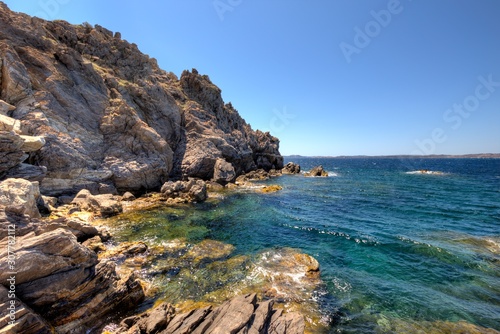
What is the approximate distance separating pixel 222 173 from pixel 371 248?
121 feet

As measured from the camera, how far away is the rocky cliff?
1203 inches

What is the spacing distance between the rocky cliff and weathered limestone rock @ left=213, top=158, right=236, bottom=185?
1.06ft

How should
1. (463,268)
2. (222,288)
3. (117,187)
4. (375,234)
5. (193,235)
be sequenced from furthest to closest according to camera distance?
(117,187)
(375,234)
(193,235)
(463,268)
(222,288)

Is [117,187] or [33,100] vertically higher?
[33,100]

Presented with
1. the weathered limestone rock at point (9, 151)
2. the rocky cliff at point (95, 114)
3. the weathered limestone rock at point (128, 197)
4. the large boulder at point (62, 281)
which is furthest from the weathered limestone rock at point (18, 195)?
the weathered limestone rock at point (128, 197)

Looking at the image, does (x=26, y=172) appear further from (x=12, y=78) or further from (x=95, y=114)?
(x=95, y=114)

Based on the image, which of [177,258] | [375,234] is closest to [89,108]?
[177,258]

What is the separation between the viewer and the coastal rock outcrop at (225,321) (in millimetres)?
9102

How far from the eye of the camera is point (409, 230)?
88.8ft

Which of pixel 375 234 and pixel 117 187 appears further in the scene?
pixel 117 187

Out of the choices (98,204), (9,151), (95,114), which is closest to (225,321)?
(98,204)

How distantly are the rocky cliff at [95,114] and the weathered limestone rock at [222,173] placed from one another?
324 mm

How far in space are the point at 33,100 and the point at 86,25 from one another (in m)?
37.2

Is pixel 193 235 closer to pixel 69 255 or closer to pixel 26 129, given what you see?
pixel 69 255
